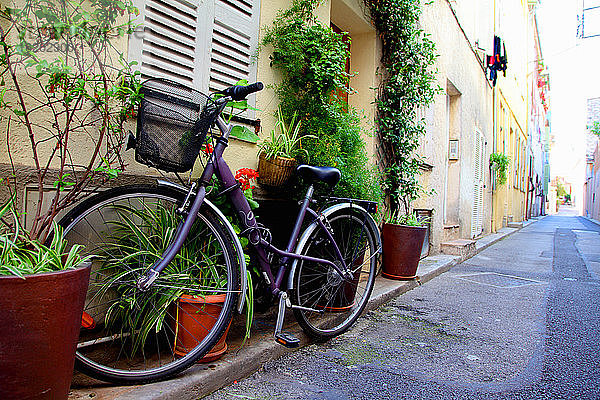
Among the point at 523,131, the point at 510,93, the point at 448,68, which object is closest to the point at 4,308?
the point at 448,68

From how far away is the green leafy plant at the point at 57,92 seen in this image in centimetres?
199

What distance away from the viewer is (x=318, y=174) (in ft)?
9.68

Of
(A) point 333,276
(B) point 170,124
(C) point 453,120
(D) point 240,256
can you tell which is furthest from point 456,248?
(B) point 170,124

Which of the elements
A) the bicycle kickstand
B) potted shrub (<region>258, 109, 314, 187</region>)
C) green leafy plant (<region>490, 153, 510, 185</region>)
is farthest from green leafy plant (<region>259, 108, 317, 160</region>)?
green leafy plant (<region>490, 153, 510, 185</region>)

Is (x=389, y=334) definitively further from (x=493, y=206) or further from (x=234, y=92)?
(x=493, y=206)

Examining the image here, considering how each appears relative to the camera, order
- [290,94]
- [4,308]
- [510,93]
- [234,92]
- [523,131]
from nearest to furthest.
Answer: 1. [4,308]
2. [234,92]
3. [290,94]
4. [510,93]
5. [523,131]

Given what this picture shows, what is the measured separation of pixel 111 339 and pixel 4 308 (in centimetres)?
87

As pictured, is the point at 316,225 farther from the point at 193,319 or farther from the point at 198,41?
the point at 198,41

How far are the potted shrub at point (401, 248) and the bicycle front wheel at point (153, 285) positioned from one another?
2946 millimetres

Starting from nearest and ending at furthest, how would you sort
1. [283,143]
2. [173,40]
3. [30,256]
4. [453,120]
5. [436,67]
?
[30,256]
[173,40]
[283,143]
[436,67]
[453,120]

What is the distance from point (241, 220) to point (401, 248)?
287 centimetres

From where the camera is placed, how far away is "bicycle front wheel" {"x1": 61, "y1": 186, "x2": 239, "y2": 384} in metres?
2.15

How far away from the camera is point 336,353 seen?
9.50 ft

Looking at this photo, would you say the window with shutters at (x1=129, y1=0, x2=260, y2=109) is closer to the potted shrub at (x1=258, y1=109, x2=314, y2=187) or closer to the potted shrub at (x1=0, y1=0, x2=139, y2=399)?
the potted shrub at (x1=0, y1=0, x2=139, y2=399)
